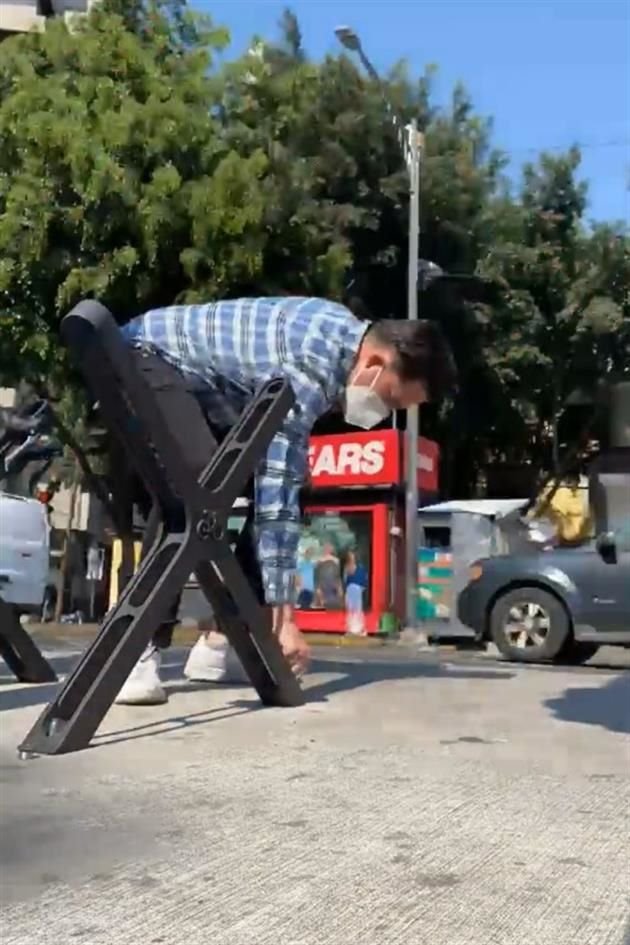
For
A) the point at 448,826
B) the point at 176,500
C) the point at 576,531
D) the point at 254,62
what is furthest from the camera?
the point at 576,531

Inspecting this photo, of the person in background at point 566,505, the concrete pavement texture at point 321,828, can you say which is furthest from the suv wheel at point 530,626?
the person in background at point 566,505

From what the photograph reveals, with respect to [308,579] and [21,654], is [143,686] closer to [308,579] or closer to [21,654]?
[21,654]

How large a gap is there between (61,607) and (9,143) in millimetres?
9902

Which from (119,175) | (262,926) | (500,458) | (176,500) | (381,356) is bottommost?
(262,926)

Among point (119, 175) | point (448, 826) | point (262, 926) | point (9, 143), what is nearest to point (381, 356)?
point (448, 826)

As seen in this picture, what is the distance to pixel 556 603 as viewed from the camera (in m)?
14.1

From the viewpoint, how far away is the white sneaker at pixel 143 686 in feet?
17.6

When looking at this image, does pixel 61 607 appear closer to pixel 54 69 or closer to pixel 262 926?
pixel 54 69

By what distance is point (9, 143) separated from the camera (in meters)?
21.8

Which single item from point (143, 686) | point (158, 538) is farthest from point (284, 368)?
point (143, 686)

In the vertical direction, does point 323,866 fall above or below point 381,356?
below

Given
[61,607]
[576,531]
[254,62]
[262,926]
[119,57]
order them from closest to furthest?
[262,926] < [119,57] < [254,62] < [61,607] < [576,531]

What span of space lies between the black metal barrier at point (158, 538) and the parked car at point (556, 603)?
344 inches

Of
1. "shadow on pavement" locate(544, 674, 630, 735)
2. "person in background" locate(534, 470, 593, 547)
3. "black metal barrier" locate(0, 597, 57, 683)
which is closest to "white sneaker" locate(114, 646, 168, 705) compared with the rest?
"black metal barrier" locate(0, 597, 57, 683)
